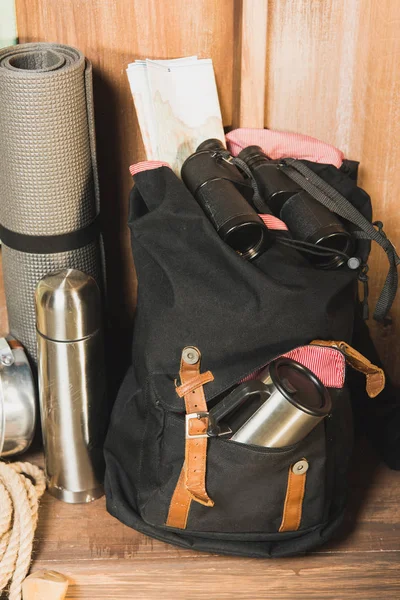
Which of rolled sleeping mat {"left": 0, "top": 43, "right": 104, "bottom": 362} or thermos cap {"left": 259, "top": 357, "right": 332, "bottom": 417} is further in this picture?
rolled sleeping mat {"left": 0, "top": 43, "right": 104, "bottom": 362}

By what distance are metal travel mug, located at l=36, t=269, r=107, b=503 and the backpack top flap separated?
0.10 m

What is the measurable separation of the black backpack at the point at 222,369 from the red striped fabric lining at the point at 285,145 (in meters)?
0.17

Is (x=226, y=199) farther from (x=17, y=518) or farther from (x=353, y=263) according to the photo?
(x=17, y=518)

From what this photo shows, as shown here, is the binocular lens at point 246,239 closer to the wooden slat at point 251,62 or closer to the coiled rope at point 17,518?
the wooden slat at point 251,62

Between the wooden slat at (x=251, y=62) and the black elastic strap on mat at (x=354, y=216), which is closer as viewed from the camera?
the black elastic strap on mat at (x=354, y=216)

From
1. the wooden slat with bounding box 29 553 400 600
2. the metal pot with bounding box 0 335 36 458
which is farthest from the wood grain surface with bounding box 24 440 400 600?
the metal pot with bounding box 0 335 36 458

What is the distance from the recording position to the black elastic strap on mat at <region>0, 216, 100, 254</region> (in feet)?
4.14

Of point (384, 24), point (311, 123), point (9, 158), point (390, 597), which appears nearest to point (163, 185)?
point (9, 158)

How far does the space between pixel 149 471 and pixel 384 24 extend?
0.82 meters

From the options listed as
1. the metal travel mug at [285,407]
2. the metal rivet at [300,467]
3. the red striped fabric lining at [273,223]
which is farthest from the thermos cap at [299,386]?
the red striped fabric lining at [273,223]

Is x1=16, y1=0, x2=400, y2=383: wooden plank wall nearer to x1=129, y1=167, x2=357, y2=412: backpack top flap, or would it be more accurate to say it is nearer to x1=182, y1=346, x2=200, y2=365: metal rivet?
x1=129, y1=167, x2=357, y2=412: backpack top flap

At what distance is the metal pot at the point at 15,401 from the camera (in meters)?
1.25

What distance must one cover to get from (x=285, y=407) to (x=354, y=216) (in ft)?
1.08

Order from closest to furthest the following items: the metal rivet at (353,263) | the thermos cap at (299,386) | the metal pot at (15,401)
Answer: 1. the thermos cap at (299,386)
2. the metal rivet at (353,263)
3. the metal pot at (15,401)
